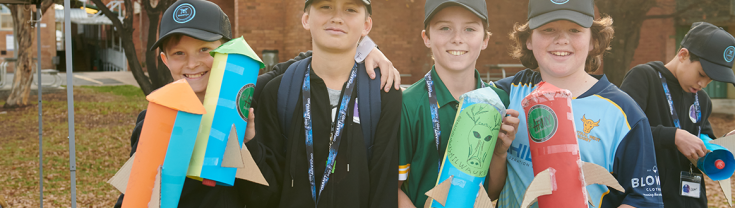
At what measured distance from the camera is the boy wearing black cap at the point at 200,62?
233 centimetres

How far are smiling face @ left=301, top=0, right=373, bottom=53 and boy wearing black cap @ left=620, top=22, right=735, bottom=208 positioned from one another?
1852 mm

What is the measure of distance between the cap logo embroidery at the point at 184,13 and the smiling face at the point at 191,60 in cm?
9

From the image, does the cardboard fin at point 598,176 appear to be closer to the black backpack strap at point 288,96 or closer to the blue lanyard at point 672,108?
the black backpack strap at point 288,96

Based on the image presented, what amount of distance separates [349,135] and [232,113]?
1.79ft

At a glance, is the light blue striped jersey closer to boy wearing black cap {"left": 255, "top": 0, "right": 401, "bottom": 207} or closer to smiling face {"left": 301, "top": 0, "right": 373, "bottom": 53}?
boy wearing black cap {"left": 255, "top": 0, "right": 401, "bottom": 207}

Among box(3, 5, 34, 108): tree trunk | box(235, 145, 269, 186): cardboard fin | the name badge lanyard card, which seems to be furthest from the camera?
box(3, 5, 34, 108): tree trunk

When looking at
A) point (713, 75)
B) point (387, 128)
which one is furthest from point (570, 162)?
point (713, 75)

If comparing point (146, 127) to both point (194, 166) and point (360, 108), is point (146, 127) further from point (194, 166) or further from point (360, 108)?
point (360, 108)

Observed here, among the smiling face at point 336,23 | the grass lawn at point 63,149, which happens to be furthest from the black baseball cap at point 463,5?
the grass lawn at point 63,149

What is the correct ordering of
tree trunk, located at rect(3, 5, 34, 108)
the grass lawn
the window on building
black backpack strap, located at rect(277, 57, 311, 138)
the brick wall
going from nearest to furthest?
1. black backpack strap, located at rect(277, 57, 311, 138)
2. the grass lawn
3. the brick wall
4. tree trunk, located at rect(3, 5, 34, 108)
5. the window on building

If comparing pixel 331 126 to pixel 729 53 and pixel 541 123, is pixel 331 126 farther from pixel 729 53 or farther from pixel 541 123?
pixel 729 53

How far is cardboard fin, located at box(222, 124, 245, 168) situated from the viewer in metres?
2.00

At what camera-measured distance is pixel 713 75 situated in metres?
3.07

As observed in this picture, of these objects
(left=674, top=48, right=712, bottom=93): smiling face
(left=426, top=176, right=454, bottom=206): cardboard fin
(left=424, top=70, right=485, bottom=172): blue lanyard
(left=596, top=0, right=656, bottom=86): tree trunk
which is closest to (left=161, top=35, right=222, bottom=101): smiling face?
(left=424, top=70, right=485, bottom=172): blue lanyard
